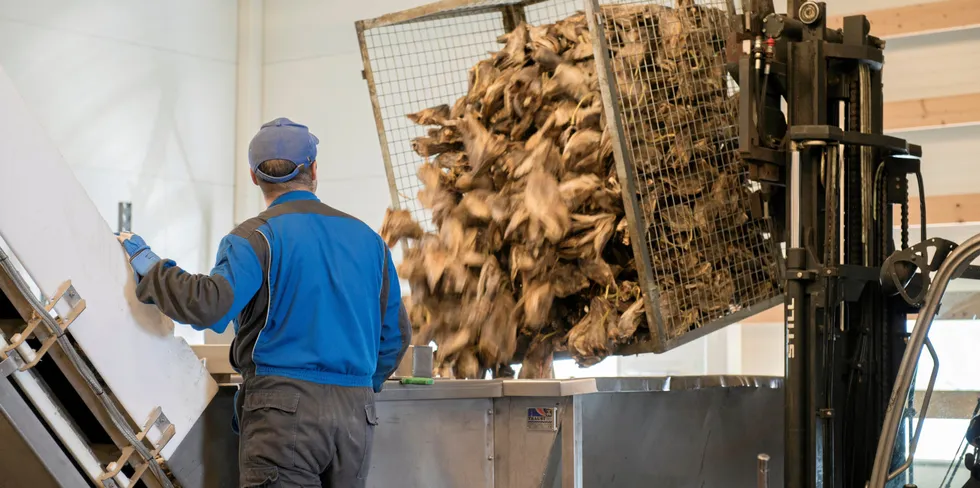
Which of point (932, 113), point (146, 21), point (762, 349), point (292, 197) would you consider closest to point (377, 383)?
point (292, 197)

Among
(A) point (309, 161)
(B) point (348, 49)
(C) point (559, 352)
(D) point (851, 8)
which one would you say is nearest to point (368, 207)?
(B) point (348, 49)

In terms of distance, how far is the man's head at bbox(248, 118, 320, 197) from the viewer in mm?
2773

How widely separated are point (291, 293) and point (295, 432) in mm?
354

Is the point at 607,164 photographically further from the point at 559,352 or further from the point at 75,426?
the point at 75,426

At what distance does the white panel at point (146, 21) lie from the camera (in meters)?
8.31

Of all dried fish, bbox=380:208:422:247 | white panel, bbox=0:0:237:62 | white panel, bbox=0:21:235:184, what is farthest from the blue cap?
white panel, bbox=0:0:237:62

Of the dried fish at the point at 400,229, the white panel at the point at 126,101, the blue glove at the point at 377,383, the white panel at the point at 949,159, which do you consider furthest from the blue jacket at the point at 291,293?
the white panel at the point at 126,101

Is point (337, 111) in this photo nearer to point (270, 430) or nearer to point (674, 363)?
point (674, 363)

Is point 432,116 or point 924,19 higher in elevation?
point 924,19

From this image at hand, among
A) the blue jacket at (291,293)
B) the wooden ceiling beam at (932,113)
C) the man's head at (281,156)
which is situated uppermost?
the man's head at (281,156)

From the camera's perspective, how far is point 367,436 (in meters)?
2.76

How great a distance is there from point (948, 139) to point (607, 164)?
3.63m

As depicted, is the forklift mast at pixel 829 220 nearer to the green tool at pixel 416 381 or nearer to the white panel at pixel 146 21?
the green tool at pixel 416 381

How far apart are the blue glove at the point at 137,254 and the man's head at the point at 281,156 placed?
345mm
